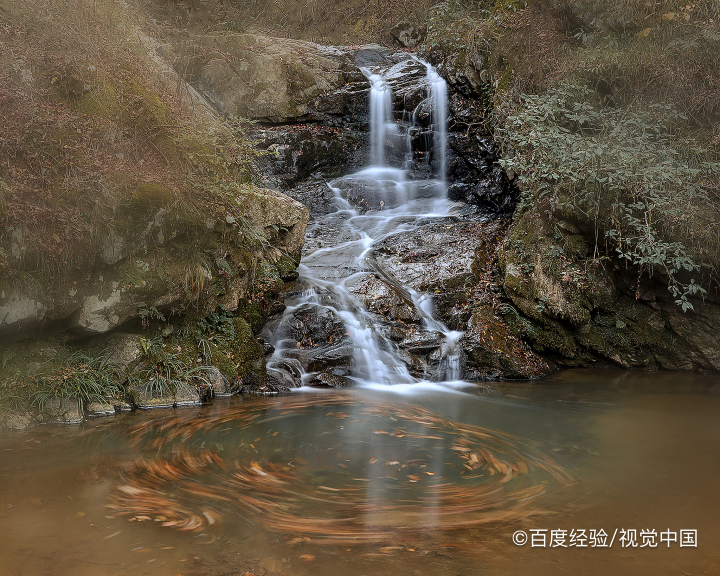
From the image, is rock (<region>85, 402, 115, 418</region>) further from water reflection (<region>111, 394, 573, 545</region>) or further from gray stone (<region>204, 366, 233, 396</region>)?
gray stone (<region>204, 366, 233, 396</region>)

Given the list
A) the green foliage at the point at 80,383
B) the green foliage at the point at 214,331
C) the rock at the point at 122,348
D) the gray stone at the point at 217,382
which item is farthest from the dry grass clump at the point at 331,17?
the green foliage at the point at 80,383

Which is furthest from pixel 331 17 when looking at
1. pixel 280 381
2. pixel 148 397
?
pixel 148 397

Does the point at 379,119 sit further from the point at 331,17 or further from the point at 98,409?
the point at 98,409

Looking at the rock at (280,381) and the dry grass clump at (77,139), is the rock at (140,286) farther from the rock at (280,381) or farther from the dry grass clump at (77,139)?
the rock at (280,381)

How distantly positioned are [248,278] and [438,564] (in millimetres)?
5236

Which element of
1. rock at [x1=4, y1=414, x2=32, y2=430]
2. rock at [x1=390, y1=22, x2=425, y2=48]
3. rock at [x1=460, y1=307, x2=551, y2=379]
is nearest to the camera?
rock at [x1=4, y1=414, x2=32, y2=430]

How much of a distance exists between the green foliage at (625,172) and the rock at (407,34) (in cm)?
1033

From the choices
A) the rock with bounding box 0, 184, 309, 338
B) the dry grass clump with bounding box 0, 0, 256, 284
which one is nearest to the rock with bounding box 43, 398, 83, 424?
the rock with bounding box 0, 184, 309, 338

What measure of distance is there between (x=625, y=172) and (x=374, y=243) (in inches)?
185

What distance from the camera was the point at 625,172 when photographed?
24.6 ft

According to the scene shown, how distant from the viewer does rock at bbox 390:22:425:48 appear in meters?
17.8

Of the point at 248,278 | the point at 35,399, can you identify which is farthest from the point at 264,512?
the point at 248,278

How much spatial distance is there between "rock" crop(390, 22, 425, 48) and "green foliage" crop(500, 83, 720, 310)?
407 inches

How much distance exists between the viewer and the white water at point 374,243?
25.8 feet
